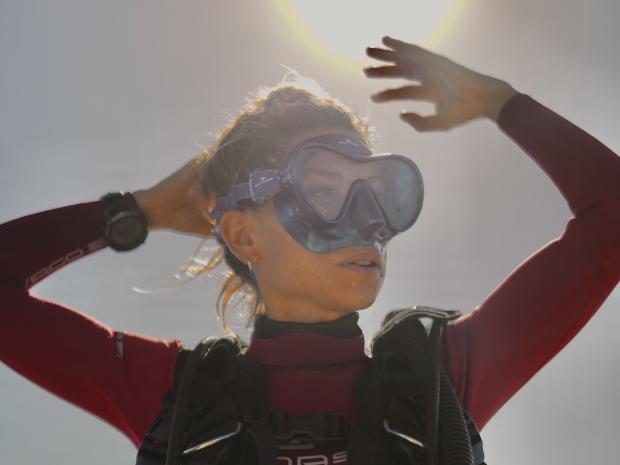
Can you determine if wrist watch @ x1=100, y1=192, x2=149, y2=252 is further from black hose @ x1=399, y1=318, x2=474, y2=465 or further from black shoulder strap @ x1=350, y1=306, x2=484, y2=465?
black hose @ x1=399, y1=318, x2=474, y2=465

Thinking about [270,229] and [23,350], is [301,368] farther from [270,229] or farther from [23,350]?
[23,350]

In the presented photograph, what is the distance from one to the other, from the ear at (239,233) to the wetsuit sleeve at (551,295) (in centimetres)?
86

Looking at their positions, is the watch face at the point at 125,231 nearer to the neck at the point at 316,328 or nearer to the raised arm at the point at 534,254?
the neck at the point at 316,328

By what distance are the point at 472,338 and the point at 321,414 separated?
63 cm

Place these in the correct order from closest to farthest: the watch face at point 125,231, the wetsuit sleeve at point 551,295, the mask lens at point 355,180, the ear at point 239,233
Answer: the wetsuit sleeve at point 551,295, the mask lens at point 355,180, the ear at point 239,233, the watch face at point 125,231

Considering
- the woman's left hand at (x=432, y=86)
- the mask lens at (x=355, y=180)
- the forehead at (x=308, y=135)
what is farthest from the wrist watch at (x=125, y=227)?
the woman's left hand at (x=432, y=86)

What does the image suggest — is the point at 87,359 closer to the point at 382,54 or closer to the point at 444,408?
the point at 444,408

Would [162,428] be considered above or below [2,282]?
below

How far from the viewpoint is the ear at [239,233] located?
2482 millimetres

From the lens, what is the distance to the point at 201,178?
2.92m

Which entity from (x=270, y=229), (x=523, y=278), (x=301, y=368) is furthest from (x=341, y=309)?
(x=523, y=278)

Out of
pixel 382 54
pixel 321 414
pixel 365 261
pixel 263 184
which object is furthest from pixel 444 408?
pixel 382 54

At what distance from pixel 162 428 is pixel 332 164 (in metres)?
1.10

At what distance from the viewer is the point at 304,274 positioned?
7.23 ft
